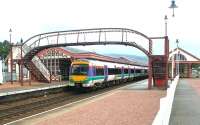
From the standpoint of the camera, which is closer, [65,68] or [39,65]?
[39,65]

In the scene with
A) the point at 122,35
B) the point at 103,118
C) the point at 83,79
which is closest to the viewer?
the point at 103,118

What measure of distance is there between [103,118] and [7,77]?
40.9 m

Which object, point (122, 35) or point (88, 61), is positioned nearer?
point (88, 61)

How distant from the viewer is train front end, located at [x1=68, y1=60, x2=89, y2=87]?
41.3m

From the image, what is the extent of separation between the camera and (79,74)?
41.7 metres

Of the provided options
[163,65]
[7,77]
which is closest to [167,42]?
[163,65]

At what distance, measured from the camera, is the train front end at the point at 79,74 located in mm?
41281

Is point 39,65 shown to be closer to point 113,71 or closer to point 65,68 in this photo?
point 113,71

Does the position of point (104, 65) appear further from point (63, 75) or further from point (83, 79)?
point (63, 75)

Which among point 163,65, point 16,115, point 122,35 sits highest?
point 122,35

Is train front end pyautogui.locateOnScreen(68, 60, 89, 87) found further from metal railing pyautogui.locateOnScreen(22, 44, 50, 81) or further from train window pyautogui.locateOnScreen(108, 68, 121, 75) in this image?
metal railing pyautogui.locateOnScreen(22, 44, 50, 81)

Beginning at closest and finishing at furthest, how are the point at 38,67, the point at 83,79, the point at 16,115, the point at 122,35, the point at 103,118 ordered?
the point at 103,118
the point at 16,115
the point at 83,79
the point at 122,35
the point at 38,67

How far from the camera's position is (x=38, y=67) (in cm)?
5456

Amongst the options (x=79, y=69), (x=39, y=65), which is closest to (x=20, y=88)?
(x=79, y=69)
